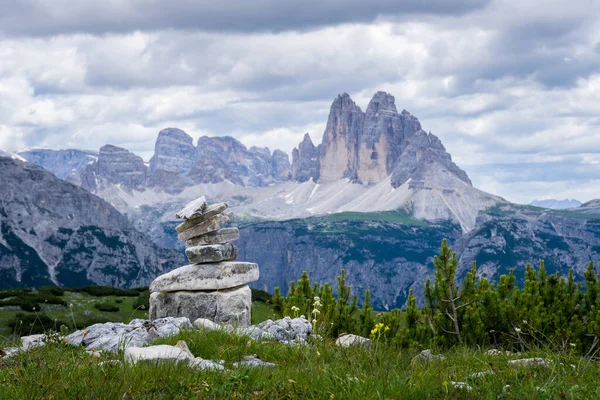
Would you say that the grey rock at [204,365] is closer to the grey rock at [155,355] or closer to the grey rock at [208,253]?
the grey rock at [155,355]

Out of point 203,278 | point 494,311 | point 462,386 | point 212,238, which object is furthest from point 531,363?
point 212,238

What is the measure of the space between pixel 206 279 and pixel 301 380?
47.3 ft

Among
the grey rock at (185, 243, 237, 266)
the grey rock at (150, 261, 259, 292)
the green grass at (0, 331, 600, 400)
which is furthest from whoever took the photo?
the grey rock at (185, 243, 237, 266)

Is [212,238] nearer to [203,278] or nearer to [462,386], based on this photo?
[203,278]

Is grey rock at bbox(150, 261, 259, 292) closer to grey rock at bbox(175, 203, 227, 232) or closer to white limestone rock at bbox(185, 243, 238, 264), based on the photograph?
white limestone rock at bbox(185, 243, 238, 264)

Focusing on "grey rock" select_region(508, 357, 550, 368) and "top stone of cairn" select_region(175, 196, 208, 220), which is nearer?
"grey rock" select_region(508, 357, 550, 368)

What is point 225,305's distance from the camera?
20391 millimetres

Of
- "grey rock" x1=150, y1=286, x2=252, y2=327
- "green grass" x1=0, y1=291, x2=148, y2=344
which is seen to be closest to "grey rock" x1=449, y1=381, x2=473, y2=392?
"grey rock" x1=150, y1=286, x2=252, y2=327

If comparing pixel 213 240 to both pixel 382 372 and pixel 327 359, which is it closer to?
pixel 327 359

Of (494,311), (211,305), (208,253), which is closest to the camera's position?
(494,311)

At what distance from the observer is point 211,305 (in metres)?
20.5

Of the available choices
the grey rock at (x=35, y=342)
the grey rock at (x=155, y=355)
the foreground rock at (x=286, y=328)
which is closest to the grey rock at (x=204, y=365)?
the grey rock at (x=155, y=355)

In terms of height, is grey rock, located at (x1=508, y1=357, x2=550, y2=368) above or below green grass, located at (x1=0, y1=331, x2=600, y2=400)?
below

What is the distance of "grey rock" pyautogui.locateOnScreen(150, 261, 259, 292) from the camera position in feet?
67.7
